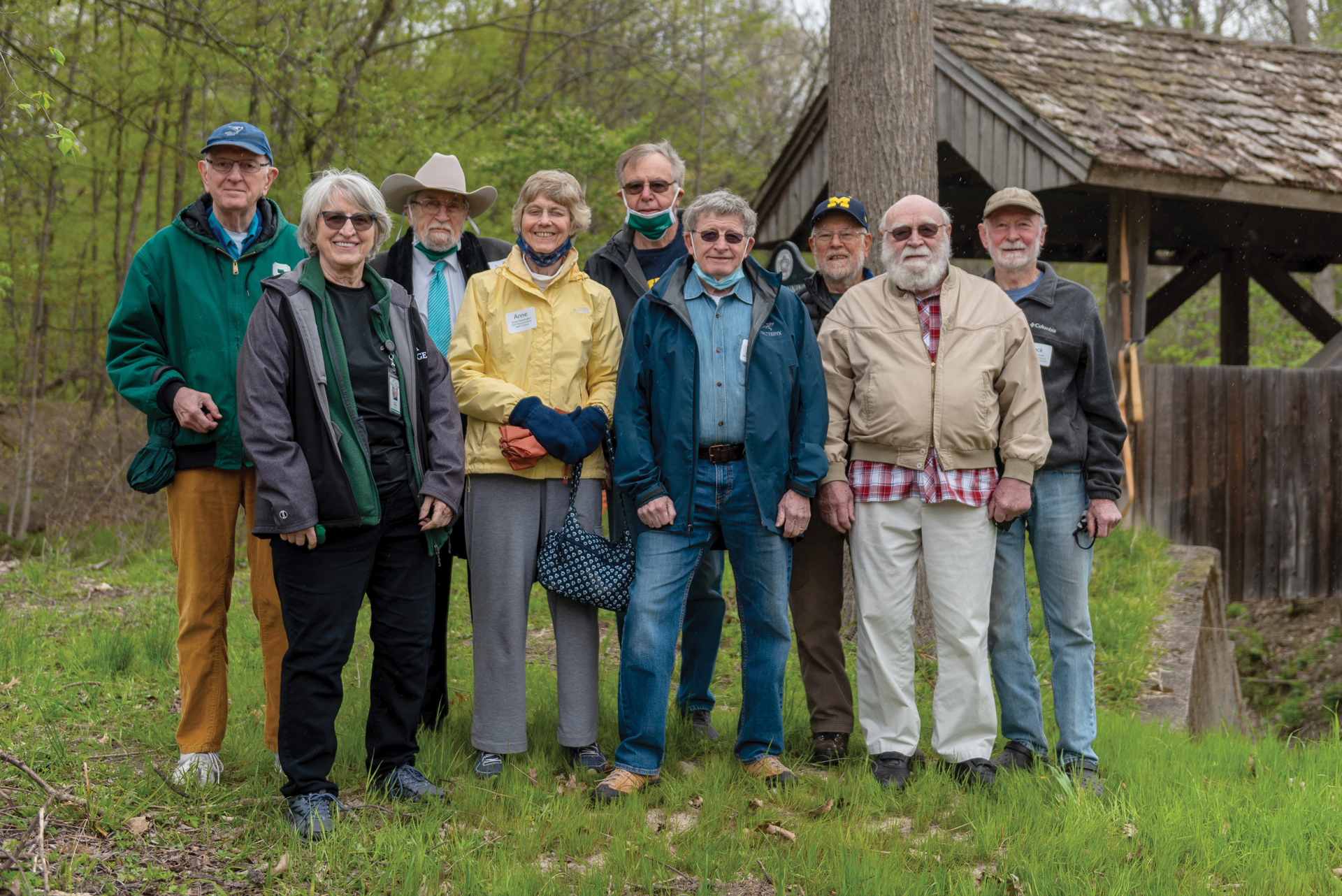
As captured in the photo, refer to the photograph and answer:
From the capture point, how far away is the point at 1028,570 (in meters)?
7.66

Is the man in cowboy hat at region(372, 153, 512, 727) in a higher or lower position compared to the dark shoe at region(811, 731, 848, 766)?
higher

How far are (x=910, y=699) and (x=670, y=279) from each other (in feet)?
6.15

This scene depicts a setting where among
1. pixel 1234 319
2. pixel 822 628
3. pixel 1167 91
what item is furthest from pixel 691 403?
pixel 1234 319

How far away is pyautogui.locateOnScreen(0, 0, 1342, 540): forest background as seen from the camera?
973cm

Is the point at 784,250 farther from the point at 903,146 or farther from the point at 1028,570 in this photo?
the point at 1028,570

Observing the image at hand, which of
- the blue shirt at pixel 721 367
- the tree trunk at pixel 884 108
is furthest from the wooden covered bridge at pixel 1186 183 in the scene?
the blue shirt at pixel 721 367

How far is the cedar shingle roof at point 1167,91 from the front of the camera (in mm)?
7734

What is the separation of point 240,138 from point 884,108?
370cm

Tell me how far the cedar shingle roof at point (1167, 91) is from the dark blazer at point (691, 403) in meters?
4.46

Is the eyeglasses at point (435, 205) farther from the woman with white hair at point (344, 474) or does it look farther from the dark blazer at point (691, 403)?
the dark blazer at point (691, 403)

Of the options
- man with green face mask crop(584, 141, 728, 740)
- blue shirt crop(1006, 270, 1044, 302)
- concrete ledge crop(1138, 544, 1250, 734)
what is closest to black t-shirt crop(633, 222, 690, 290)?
man with green face mask crop(584, 141, 728, 740)

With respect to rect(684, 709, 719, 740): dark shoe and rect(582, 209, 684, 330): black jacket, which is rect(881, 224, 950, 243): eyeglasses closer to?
rect(582, 209, 684, 330): black jacket

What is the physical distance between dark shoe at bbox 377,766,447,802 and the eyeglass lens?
269 centimetres

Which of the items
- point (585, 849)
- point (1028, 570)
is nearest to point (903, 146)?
point (1028, 570)
